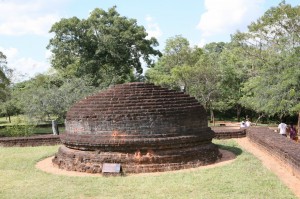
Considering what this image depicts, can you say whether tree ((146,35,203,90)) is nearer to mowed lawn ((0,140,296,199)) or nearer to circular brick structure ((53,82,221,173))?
circular brick structure ((53,82,221,173))

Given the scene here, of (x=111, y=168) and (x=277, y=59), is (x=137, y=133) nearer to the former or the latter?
(x=111, y=168)

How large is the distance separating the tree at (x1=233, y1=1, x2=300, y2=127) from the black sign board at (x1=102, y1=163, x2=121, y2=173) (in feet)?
29.0

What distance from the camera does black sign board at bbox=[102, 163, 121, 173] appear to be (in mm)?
10977

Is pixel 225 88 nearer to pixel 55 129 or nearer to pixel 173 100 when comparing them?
pixel 55 129

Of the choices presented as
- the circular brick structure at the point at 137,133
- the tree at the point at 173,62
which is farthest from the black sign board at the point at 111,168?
the tree at the point at 173,62

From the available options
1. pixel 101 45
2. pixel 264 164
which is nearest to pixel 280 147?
pixel 264 164

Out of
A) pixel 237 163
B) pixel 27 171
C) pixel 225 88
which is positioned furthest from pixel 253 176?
pixel 225 88

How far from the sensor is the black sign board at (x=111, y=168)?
1098cm

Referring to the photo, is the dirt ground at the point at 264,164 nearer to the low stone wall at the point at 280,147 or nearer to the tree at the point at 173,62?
the low stone wall at the point at 280,147

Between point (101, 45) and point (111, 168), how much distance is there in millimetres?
23107

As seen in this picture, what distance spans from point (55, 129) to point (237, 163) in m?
13.1

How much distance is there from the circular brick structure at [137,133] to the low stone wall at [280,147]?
179cm

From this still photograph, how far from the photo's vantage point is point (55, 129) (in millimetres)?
22094

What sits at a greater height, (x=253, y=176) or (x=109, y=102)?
(x=109, y=102)
